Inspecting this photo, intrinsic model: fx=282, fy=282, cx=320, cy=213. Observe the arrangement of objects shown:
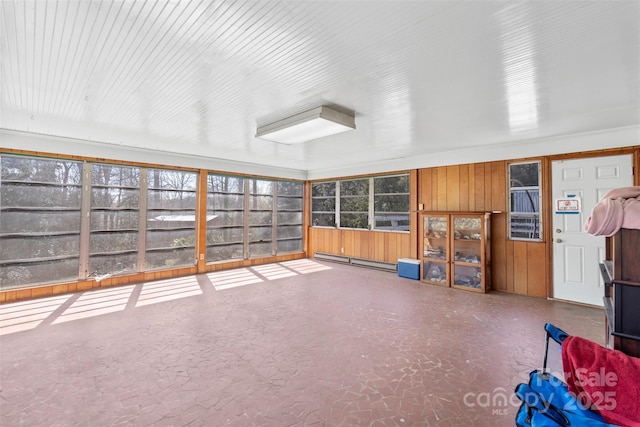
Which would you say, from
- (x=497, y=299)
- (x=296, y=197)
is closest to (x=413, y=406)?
(x=497, y=299)

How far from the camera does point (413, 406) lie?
2.10m

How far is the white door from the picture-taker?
4.24 m

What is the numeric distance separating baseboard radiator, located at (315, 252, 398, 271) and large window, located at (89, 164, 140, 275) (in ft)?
15.6

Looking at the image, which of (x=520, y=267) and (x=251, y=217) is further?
(x=251, y=217)

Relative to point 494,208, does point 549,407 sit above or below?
below

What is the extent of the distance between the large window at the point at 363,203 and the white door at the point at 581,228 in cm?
280

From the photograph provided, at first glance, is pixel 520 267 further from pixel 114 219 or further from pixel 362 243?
pixel 114 219

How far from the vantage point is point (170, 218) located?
6230 millimetres

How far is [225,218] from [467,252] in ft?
18.1

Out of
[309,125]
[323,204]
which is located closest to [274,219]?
[323,204]

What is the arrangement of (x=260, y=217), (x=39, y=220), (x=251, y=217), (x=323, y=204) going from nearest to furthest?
1. (x=39, y=220)
2. (x=251, y=217)
3. (x=260, y=217)
4. (x=323, y=204)

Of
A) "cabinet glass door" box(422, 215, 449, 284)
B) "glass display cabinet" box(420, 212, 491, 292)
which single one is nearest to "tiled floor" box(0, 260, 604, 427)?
"glass display cabinet" box(420, 212, 491, 292)

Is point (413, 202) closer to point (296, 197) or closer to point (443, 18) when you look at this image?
point (296, 197)

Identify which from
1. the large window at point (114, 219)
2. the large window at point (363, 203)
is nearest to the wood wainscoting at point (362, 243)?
the large window at point (363, 203)
